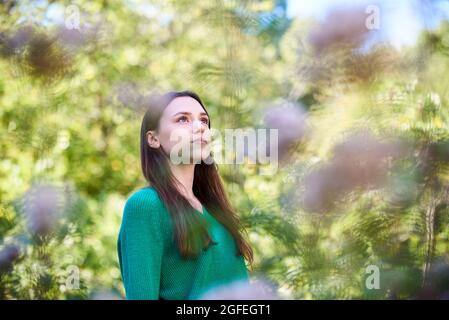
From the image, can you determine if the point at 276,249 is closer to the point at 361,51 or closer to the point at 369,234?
the point at 369,234

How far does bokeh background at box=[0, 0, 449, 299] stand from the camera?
1835mm

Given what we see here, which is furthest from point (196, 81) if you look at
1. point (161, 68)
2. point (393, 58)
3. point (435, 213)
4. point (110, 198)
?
point (435, 213)

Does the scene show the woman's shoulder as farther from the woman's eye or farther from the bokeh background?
the bokeh background

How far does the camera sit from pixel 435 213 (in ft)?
5.98

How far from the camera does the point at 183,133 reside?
92 cm

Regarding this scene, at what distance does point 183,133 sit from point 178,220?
0.15m

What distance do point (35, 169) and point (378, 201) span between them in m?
1.03

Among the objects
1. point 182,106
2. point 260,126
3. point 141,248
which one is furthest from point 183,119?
point 260,126

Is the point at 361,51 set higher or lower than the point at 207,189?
higher

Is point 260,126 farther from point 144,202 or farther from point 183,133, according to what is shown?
point 144,202

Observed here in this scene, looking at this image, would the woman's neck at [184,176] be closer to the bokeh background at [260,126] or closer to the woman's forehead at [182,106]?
the woman's forehead at [182,106]

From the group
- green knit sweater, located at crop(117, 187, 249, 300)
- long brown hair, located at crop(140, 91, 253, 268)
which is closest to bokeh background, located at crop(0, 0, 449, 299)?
long brown hair, located at crop(140, 91, 253, 268)

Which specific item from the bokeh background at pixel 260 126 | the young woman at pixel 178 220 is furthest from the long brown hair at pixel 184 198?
the bokeh background at pixel 260 126
